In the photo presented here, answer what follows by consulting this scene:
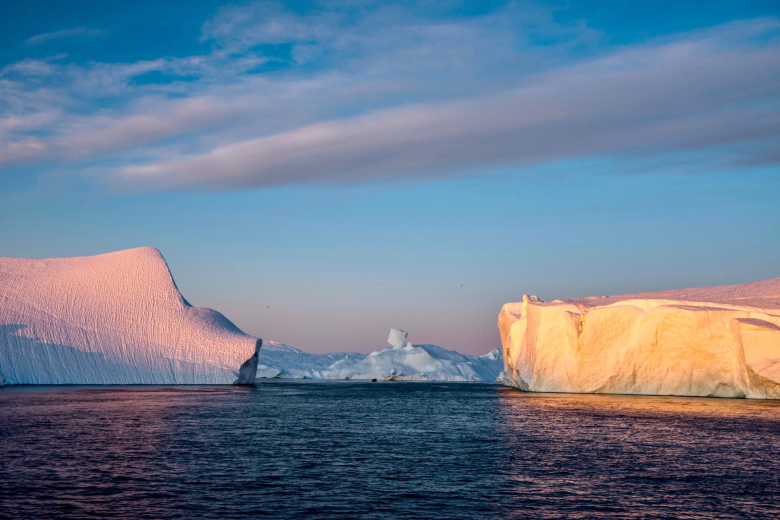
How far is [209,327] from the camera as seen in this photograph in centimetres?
7300

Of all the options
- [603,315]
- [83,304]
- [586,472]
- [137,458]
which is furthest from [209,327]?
[586,472]

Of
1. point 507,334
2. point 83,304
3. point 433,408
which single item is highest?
point 83,304

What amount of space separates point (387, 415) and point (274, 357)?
10233 centimetres

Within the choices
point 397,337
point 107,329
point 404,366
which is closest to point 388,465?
point 107,329

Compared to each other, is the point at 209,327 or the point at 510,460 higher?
the point at 209,327

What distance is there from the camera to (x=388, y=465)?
722 inches

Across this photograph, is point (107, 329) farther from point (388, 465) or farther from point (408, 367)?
point (388, 465)

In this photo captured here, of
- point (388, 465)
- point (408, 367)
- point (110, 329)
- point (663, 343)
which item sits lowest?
point (408, 367)

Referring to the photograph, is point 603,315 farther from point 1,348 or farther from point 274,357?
point 274,357

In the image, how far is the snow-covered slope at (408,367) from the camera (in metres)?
115

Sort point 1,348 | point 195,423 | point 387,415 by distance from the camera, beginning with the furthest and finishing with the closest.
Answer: point 1,348, point 387,415, point 195,423

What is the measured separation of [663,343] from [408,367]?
3001 inches

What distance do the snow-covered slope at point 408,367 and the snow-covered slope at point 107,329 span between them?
4174 cm

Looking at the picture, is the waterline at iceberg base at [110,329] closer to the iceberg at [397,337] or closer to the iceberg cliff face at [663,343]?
the iceberg cliff face at [663,343]
